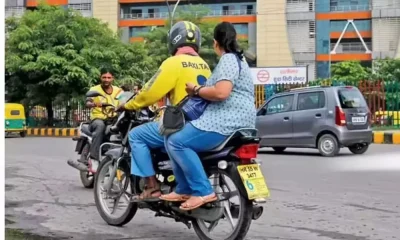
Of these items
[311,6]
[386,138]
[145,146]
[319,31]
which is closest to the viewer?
[145,146]

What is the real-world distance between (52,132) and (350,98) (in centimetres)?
1799

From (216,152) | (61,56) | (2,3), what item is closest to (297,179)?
(216,152)

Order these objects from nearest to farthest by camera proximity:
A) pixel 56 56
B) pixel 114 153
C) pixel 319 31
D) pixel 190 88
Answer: pixel 190 88 < pixel 114 153 < pixel 56 56 < pixel 319 31

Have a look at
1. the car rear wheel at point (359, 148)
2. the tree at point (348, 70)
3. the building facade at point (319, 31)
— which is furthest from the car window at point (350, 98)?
the building facade at point (319, 31)

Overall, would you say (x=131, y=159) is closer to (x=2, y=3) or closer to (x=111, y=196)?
(x=111, y=196)

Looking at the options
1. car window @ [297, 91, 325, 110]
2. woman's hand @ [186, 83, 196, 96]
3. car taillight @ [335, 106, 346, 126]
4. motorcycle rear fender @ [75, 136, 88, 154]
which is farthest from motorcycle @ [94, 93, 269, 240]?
car window @ [297, 91, 325, 110]

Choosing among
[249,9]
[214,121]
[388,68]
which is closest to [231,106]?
[214,121]

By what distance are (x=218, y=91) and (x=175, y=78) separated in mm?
543

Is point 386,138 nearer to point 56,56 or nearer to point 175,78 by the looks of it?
point 175,78

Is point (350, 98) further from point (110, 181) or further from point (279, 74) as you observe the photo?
point (279, 74)

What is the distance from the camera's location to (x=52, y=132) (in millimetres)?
28781

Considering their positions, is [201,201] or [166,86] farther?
[166,86]

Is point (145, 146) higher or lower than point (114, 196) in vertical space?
higher

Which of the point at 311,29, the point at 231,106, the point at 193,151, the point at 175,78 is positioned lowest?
the point at 193,151
